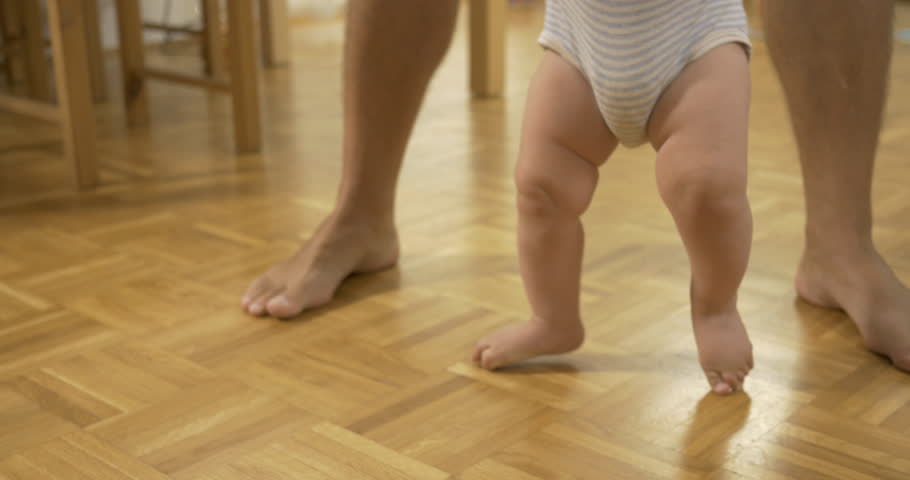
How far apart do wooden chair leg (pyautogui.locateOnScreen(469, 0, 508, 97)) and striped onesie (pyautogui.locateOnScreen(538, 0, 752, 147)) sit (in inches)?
58.4

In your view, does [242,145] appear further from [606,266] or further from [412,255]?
[606,266]

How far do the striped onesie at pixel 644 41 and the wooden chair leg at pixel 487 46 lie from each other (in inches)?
58.4

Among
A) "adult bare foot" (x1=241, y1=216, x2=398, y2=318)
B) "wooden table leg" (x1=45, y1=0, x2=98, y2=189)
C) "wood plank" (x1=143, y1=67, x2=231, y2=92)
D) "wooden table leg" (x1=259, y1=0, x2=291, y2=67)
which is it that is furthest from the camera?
"wooden table leg" (x1=259, y1=0, x2=291, y2=67)

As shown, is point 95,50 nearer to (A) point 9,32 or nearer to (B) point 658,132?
(A) point 9,32

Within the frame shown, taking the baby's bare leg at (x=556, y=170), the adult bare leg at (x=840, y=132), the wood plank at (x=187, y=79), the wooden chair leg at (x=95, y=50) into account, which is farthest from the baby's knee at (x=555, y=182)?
the wooden chair leg at (x=95, y=50)

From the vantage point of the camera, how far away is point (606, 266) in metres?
1.30

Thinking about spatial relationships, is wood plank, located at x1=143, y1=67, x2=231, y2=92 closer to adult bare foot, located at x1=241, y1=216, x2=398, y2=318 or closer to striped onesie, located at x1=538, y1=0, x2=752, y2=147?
adult bare foot, located at x1=241, y1=216, x2=398, y2=318

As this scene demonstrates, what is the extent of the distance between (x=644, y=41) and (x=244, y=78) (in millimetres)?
1196

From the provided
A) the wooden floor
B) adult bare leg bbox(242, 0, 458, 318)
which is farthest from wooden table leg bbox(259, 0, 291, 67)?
adult bare leg bbox(242, 0, 458, 318)

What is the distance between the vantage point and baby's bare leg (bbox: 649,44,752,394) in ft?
2.84

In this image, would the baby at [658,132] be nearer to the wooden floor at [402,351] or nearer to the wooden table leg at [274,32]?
the wooden floor at [402,351]

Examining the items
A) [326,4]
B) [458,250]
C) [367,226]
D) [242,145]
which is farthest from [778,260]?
[326,4]

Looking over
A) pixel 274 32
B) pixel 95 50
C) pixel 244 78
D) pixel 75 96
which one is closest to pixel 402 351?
pixel 75 96

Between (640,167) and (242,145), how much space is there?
712 mm
